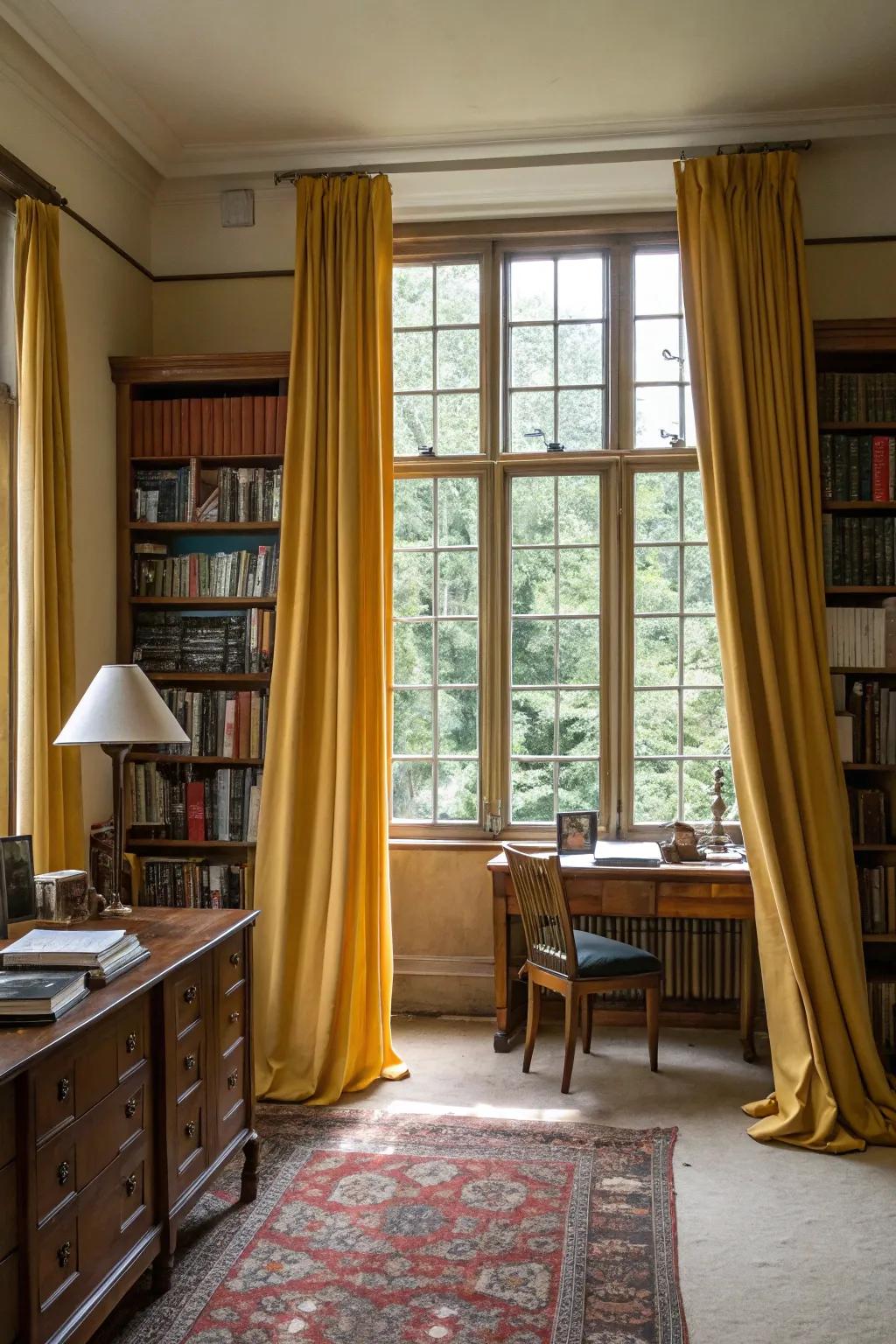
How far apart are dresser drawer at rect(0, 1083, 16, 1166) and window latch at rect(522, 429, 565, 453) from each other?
351cm

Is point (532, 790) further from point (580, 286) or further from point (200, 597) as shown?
point (580, 286)

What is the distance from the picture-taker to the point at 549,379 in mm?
4855

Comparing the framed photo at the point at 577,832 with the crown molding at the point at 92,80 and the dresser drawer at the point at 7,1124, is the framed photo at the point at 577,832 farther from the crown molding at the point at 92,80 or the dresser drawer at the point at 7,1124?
the crown molding at the point at 92,80

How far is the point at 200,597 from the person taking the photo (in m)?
4.56

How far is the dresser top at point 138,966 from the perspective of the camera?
2.10 m

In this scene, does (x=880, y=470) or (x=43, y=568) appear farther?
(x=880, y=470)

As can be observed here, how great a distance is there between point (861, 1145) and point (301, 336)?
3552mm

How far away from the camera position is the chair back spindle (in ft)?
13.1

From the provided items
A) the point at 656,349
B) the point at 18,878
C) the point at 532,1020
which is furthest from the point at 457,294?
the point at 18,878

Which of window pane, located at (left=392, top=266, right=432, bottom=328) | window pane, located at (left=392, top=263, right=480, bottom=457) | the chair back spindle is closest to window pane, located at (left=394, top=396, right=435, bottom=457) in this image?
window pane, located at (left=392, top=263, right=480, bottom=457)

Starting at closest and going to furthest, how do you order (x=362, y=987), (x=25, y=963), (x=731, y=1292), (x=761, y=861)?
(x=25, y=963) < (x=731, y=1292) < (x=761, y=861) < (x=362, y=987)

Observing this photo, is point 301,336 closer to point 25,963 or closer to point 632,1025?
point 25,963

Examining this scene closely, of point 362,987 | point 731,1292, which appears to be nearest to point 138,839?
point 362,987

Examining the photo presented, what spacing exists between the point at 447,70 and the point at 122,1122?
11.8 ft
